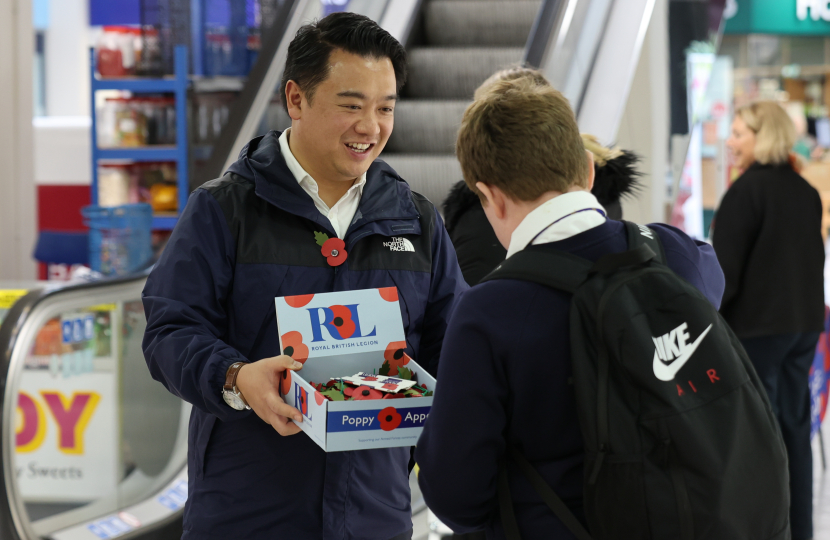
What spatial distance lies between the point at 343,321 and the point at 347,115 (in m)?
0.41

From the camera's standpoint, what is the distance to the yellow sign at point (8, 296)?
11.2ft

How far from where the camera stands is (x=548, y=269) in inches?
47.7

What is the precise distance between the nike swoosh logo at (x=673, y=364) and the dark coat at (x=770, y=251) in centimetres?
271

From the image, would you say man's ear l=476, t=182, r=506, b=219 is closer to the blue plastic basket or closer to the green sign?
the blue plastic basket

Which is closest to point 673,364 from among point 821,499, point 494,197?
point 494,197

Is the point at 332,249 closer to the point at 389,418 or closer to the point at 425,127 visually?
the point at 389,418

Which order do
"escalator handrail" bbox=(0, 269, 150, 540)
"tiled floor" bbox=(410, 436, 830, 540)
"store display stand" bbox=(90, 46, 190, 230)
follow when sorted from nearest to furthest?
"escalator handrail" bbox=(0, 269, 150, 540)
"tiled floor" bbox=(410, 436, 830, 540)
"store display stand" bbox=(90, 46, 190, 230)

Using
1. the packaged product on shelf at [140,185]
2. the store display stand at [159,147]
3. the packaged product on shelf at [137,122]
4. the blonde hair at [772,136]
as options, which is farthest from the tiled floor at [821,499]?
the packaged product on shelf at [137,122]

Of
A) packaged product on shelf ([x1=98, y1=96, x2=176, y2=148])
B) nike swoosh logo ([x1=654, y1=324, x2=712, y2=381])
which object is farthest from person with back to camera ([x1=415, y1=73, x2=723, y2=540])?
packaged product on shelf ([x1=98, y1=96, x2=176, y2=148])

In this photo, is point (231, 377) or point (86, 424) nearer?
point (231, 377)

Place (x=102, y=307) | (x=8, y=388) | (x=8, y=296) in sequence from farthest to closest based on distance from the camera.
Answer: (x=102, y=307), (x=8, y=296), (x=8, y=388)

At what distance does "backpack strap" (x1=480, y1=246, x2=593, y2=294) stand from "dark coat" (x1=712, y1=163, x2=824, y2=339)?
2.76 meters

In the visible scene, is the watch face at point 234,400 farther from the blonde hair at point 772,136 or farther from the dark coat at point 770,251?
the blonde hair at point 772,136

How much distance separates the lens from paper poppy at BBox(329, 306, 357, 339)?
1.46 m
